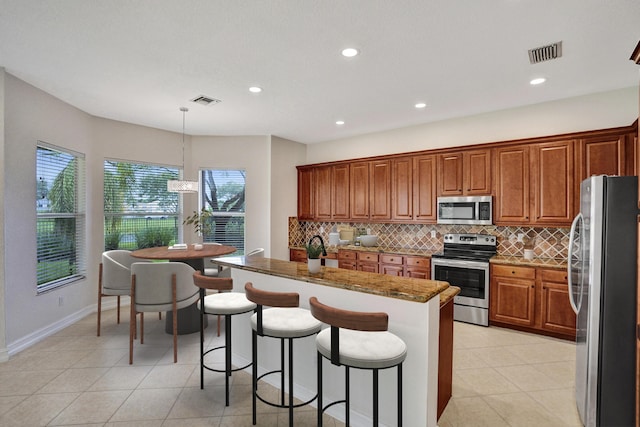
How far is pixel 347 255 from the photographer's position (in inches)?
213

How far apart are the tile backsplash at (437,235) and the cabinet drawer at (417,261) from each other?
44 centimetres

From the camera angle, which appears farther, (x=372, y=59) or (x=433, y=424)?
(x=372, y=59)

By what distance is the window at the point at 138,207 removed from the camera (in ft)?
16.8

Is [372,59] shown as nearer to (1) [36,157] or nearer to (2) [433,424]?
(2) [433,424]

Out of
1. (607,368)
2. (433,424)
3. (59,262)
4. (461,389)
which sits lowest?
(461,389)

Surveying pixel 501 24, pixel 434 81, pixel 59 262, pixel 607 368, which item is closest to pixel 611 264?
pixel 607 368

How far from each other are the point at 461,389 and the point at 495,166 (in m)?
2.86

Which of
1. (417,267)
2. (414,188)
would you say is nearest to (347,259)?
(417,267)

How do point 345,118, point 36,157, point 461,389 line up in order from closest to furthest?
1. point 461,389
2. point 36,157
3. point 345,118

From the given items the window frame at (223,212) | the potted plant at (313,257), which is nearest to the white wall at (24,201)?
the window frame at (223,212)

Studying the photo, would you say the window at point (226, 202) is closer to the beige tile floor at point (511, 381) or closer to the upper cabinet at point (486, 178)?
the upper cabinet at point (486, 178)

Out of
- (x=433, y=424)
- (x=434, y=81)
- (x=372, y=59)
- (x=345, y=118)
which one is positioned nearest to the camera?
(x=433, y=424)

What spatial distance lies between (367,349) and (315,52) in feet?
8.07

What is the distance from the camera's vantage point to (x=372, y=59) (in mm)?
3025
